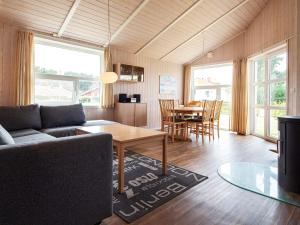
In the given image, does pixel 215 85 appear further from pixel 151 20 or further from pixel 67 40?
pixel 67 40

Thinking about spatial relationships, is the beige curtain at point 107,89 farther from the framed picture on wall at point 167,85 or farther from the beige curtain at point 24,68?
the framed picture on wall at point 167,85

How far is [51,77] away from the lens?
419 centimetres

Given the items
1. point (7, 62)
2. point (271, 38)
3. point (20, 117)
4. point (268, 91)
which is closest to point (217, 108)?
point (268, 91)

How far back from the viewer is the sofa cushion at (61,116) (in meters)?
3.50

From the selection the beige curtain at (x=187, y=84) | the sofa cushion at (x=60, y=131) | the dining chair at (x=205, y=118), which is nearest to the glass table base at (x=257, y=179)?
the dining chair at (x=205, y=118)

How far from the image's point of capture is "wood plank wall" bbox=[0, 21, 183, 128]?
3.57 meters

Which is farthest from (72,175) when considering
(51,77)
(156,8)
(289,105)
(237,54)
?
(237,54)

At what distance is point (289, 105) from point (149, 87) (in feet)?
11.9

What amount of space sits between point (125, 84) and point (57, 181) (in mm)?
4375

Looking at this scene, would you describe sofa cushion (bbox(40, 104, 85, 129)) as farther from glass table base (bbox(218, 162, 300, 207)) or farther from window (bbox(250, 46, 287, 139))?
window (bbox(250, 46, 287, 139))

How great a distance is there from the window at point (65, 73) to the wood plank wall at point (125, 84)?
40 centimetres

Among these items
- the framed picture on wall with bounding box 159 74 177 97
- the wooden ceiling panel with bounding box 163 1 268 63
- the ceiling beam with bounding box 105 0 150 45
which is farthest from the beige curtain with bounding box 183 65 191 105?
the ceiling beam with bounding box 105 0 150 45

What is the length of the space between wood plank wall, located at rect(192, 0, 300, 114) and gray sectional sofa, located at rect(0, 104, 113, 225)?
10.4 feet

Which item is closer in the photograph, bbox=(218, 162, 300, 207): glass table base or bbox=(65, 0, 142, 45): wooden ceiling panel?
bbox=(218, 162, 300, 207): glass table base
